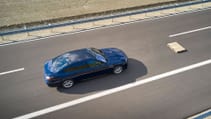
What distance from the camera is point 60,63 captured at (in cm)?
1174

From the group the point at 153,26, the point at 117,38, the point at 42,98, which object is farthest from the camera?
the point at 153,26

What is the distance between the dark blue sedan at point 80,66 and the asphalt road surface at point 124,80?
1.70 ft

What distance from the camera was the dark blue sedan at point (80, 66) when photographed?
11.4m

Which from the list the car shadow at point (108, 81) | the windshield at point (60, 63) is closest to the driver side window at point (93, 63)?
the car shadow at point (108, 81)

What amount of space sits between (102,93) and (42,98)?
10.2ft

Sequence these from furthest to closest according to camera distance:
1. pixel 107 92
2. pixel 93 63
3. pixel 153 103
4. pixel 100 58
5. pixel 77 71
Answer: pixel 100 58 → pixel 93 63 → pixel 77 71 → pixel 107 92 → pixel 153 103

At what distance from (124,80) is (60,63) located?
373 cm

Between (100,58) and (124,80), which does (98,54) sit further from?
(124,80)

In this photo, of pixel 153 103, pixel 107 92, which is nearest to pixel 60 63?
pixel 107 92

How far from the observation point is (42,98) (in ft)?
36.8

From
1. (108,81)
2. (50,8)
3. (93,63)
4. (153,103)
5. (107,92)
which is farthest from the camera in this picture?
(50,8)

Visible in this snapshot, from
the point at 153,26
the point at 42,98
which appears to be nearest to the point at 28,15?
the point at 153,26

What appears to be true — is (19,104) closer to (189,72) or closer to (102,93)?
(102,93)

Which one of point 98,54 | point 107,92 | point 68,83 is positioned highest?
point 98,54
